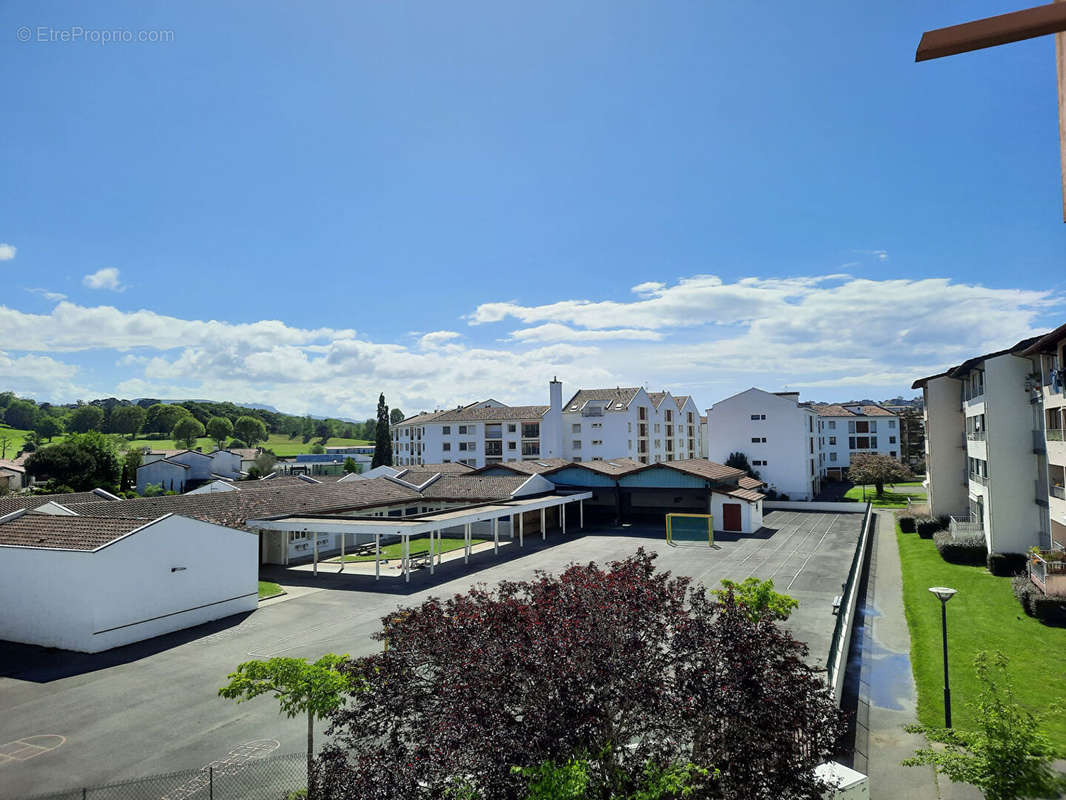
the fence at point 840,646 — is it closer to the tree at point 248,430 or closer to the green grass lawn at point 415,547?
the green grass lawn at point 415,547

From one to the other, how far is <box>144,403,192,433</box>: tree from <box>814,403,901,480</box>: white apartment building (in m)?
137

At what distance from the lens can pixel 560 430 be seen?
70188 millimetres

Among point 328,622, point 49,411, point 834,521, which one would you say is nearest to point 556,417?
point 834,521

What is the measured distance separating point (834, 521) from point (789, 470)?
11445mm

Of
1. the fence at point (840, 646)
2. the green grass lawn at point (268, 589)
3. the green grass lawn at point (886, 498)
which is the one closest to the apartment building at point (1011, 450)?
the fence at point (840, 646)

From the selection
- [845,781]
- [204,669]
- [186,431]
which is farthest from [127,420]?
[845,781]

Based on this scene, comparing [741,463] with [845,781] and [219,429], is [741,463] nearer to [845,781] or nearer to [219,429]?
[845,781]

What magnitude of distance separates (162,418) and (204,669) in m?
155

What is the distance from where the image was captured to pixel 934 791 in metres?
11.6

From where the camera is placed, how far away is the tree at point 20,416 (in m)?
157

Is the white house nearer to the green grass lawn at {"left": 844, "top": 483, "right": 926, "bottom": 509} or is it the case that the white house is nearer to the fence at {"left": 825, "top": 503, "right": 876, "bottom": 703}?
the fence at {"left": 825, "top": 503, "right": 876, "bottom": 703}

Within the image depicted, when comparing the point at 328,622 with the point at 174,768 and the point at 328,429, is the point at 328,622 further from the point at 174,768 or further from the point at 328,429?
the point at 328,429

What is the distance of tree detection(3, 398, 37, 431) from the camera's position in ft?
516

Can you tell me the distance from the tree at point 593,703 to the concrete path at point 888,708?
4885 mm
